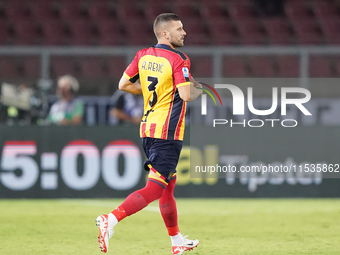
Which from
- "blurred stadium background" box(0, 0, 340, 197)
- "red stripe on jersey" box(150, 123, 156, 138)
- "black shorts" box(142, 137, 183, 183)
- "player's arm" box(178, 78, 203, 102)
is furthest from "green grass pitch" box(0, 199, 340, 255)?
"player's arm" box(178, 78, 203, 102)

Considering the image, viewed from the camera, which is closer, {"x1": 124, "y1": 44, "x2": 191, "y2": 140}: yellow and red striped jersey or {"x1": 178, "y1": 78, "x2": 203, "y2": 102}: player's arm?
{"x1": 178, "y1": 78, "x2": 203, "y2": 102}: player's arm

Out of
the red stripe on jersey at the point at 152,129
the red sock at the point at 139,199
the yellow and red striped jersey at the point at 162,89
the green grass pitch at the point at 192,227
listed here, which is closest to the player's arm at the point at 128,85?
the yellow and red striped jersey at the point at 162,89

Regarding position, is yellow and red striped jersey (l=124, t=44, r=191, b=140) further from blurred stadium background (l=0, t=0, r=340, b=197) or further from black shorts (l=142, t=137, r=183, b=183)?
blurred stadium background (l=0, t=0, r=340, b=197)

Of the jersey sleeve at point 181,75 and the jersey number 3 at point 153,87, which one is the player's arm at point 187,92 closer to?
the jersey sleeve at point 181,75

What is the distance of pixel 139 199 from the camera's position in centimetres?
403

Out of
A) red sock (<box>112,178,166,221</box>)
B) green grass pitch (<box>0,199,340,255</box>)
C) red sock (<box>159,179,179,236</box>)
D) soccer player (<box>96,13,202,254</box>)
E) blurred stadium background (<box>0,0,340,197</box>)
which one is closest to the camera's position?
red sock (<box>112,178,166,221</box>)

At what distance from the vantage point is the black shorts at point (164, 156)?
4.11 m

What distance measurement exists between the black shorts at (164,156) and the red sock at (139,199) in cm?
9

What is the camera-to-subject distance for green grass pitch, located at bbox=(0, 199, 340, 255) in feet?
15.5

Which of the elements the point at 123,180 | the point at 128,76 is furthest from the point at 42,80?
the point at 128,76

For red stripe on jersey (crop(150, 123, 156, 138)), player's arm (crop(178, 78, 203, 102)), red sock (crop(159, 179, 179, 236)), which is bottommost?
red sock (crop(159, 179, 179, 236))

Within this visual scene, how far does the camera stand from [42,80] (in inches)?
323

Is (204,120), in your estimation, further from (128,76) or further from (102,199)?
(128,76)

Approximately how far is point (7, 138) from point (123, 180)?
5.97 feet
